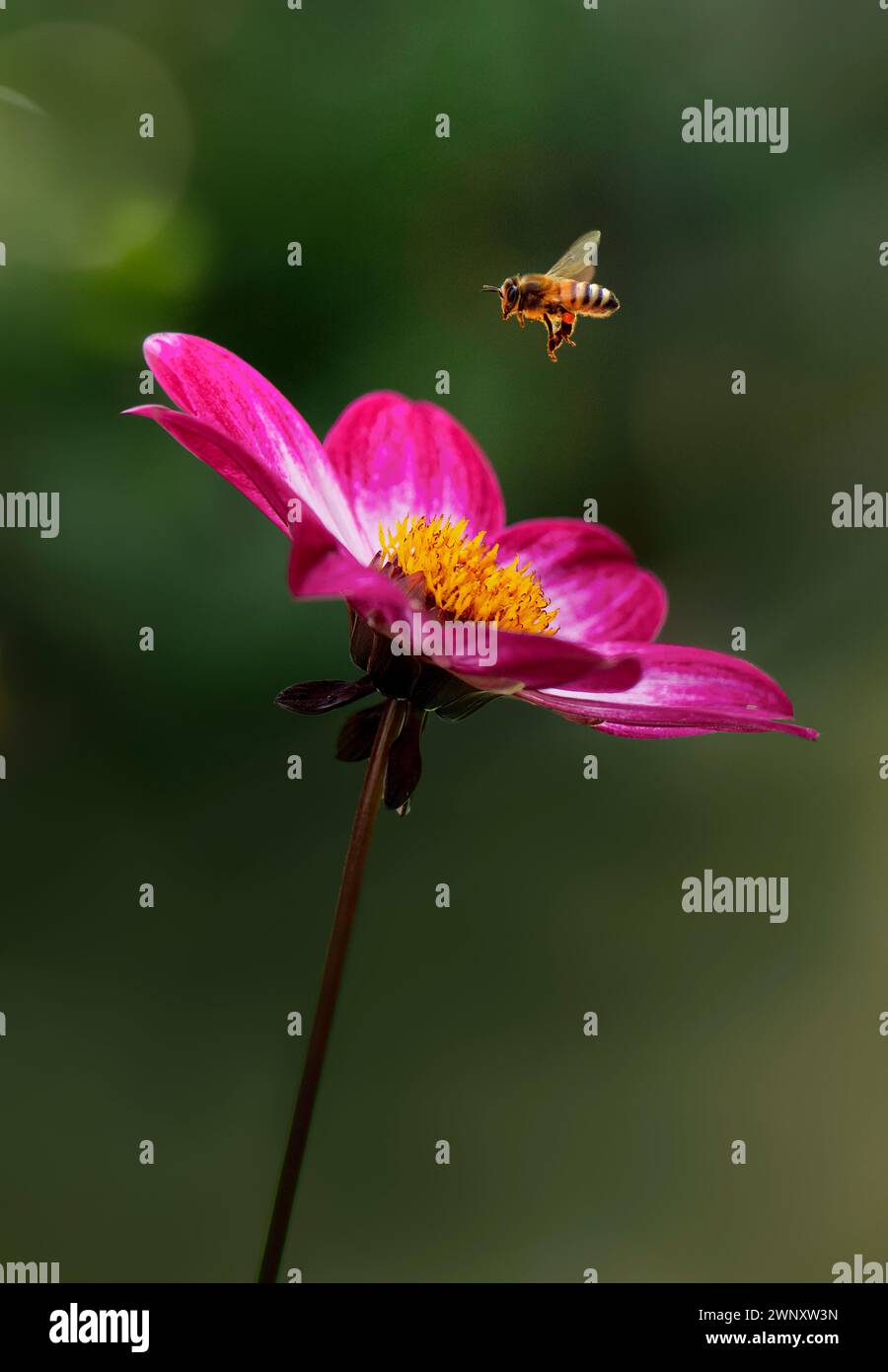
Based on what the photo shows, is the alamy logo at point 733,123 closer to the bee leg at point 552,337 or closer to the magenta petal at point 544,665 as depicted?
the bee leg at point 552,337

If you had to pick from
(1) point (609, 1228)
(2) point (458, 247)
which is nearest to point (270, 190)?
(2) point (458, 247)

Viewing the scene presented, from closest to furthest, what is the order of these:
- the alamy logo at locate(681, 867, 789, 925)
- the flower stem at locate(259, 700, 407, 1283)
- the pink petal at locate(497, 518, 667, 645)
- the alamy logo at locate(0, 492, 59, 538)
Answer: the flower stem at locate(259, 700, 407, 1283) < the pink petal at locate(497, 518, 667, 645) < the alamy logo at locate(0, 492, 59, 538) < the alamy logo at locate(681, 867, 789, 925)

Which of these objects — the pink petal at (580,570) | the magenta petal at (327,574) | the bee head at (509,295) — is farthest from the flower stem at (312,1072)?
the bee head at (509,295)

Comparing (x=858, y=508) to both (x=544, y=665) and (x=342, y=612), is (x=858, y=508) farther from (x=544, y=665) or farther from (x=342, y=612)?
(x=544, y=665)

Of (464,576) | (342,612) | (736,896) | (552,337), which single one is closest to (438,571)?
(464,576)

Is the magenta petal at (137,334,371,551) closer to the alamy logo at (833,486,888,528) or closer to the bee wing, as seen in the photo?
the bee wing

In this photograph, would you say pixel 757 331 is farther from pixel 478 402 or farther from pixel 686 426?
pixel 478 402

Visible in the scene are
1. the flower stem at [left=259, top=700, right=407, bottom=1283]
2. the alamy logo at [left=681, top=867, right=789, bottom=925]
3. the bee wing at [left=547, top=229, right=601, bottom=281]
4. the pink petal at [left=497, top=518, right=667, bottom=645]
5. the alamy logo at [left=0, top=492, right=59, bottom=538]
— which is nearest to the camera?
the flower stem at [left=259, top=700, right=407, bottom=1283]

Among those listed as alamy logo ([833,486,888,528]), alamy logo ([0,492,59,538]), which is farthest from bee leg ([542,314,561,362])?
alamy logo ([833,486,888,528])
